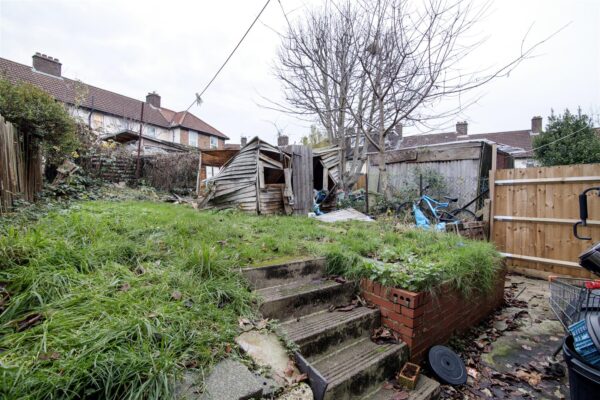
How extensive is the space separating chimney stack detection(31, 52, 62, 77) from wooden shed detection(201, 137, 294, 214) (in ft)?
64.4

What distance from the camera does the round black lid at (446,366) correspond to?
7.75ft

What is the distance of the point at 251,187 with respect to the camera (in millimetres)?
7074

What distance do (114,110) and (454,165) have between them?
2344 centimetres

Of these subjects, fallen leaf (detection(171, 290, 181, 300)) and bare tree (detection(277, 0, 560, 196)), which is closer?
fallen leaf (detection(171, 290, 181, 300))

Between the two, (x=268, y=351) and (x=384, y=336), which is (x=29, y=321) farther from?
(x=384, y=336)

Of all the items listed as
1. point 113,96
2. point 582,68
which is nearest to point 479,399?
point 582,68

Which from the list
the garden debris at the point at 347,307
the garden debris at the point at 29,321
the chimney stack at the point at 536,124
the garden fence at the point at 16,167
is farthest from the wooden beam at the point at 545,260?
the chimney stack at the point at 536,124

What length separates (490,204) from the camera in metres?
5.77

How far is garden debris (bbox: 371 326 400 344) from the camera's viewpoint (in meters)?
2.43

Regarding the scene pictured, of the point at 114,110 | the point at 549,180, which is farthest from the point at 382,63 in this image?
the point at 114,110

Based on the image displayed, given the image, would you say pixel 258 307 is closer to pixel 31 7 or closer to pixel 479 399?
pixel 479 399

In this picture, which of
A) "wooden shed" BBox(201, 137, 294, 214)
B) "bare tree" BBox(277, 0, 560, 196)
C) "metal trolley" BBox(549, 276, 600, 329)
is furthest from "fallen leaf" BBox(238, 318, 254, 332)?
"bare tree" BBox(277, 0, 560, 196)

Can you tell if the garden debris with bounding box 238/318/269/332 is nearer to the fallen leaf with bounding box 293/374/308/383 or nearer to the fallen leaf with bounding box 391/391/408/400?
the fallen leaf with bounding box 293/374/308/383

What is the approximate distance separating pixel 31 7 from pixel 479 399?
10521 millimetres
